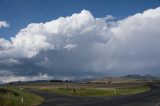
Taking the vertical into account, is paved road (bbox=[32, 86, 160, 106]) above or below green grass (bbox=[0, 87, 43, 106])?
below

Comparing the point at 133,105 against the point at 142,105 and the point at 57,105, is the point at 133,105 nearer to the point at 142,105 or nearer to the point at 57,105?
the point at 142,105

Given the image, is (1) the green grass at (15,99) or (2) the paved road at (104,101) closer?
(1) the green grass at (15,99)

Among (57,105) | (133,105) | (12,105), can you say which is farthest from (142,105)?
(12,105)

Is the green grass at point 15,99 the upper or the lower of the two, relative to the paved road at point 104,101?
upper

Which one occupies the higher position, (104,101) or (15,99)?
(15,99)

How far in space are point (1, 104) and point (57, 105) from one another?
24.8 feet

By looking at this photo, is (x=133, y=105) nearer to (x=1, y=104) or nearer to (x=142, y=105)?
(x=142, y=105)

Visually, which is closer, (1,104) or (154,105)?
(1,104)

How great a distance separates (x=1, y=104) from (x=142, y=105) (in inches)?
625

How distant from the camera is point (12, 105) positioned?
39.9 m

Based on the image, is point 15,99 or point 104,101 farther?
point 104,101

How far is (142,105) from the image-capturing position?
40188 millimetres

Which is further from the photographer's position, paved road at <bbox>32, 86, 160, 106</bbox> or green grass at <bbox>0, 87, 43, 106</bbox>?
paved road at <bbox>32, 86, 160, 106</bbox>

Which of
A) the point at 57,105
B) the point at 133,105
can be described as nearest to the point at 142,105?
the point at 133,105
